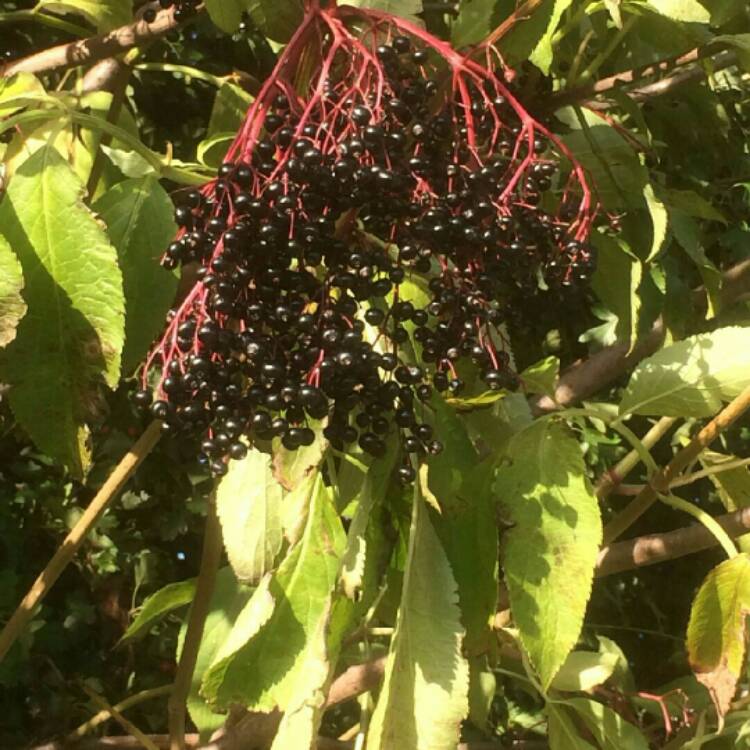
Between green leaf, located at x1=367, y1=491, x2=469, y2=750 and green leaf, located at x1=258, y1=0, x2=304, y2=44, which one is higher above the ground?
green leaf, located at x1=258, y1=0, x2=304, y2=44

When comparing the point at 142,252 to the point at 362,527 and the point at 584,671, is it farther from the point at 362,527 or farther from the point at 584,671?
the point at 584,671

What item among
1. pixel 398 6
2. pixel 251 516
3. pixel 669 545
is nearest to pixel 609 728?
pixel 669 545

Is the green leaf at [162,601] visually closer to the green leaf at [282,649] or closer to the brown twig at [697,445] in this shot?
the green leaf at [282,649]

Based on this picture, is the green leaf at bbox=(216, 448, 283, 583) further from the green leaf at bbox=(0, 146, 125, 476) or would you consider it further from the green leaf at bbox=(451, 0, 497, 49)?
the green leaf at bbox=(451, 0, 497, 49)

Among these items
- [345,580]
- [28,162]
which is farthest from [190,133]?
[345,580]

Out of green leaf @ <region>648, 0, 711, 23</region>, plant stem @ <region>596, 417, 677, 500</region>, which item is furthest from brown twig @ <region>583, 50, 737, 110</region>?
plant stem @ <region>596, 417, 677, 500</region>

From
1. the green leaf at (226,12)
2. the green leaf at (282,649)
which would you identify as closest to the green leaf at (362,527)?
the green leaf at (282,649)
